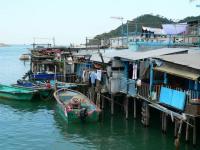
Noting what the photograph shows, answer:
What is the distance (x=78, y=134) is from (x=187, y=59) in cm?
717

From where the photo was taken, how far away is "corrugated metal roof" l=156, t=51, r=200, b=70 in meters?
16.4

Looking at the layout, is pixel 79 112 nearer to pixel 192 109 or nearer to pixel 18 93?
pixel 192 109

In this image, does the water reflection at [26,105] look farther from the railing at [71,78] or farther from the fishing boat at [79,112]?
the fishing boat at [79,112]

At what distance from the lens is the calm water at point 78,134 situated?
18531 millimetres

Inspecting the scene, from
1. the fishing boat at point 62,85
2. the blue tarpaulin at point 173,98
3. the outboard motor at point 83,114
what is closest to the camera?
the blue tarpaulin at point 173,98

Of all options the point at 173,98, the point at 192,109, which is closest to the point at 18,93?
the point at 173,98

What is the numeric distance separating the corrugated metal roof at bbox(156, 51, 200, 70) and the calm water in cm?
379

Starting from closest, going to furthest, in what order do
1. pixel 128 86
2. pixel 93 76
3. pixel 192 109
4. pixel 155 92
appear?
pixel 192 109
pixel 155 92
pixel 128 86
pixel 93 76

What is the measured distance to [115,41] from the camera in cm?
4700

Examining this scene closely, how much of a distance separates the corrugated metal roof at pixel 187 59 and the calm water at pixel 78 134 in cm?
379

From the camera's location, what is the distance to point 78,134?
20.6 meters

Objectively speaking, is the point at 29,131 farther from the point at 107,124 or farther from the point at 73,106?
the point at 107,124

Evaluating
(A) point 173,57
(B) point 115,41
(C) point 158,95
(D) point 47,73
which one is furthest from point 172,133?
(B) point 115,41

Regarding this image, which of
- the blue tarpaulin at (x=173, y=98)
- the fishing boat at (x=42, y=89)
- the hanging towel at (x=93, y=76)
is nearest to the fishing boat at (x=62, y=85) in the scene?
the fishing boat at (x=42, y=89)
